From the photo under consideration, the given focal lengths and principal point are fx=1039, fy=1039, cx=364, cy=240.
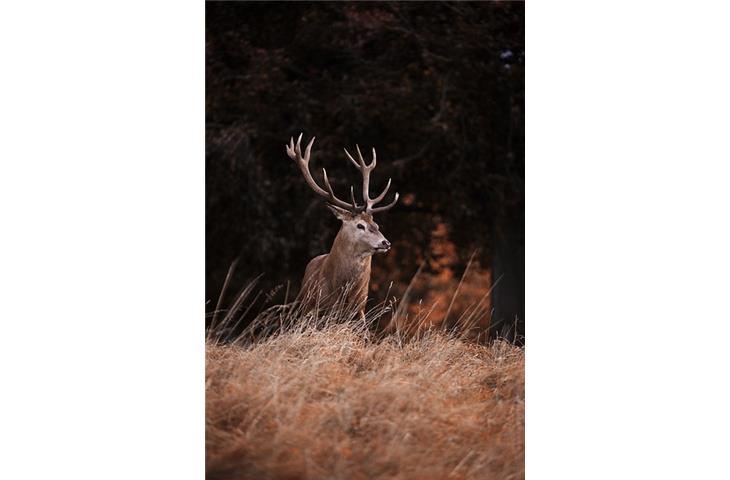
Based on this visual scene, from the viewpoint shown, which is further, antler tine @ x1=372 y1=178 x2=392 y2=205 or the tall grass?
antler tine @ x1=372 y1=178 x2=392 y2=205

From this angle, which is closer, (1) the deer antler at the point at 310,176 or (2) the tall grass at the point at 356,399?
(2) the tall grass at the point at 356,399

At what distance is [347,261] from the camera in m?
5.67

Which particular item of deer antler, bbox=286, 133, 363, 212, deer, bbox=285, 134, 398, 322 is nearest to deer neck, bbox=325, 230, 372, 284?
deer, bbox=285, 134, 398, 322

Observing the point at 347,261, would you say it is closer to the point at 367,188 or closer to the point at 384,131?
the point at 367,188

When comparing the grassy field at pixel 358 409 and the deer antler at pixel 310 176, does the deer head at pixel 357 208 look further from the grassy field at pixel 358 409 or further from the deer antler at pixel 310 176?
the grassy field at pixel 358 409

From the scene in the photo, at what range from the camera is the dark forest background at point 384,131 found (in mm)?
5512

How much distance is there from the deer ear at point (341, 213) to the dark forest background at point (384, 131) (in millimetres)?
82

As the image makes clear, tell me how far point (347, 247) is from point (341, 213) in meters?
0.19

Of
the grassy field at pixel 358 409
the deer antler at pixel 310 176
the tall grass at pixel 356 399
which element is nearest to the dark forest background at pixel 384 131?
the deer antler at pixel 310 176

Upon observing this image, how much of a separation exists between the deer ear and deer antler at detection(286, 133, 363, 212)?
0.07ft

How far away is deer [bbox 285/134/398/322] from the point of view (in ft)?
18.5

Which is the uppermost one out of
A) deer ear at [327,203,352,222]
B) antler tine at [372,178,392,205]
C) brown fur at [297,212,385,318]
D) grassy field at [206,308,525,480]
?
antler tine at [372,178,392,205]

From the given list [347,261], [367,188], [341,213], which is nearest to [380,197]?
[367,188]

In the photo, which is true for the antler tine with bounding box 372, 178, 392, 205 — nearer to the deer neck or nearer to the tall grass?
the deer neck
